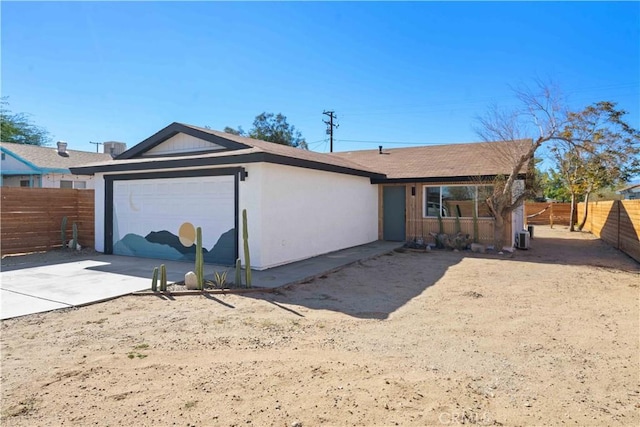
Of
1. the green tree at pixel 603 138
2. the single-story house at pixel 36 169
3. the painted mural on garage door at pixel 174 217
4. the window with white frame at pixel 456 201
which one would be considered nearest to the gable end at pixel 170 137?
the painted mural on garage door at pixel 174 217

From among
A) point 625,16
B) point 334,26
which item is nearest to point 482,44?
point 625,16

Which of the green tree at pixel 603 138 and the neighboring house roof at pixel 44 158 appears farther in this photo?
the neighboring house roof at pixel 44 158

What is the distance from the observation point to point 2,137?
3309cm

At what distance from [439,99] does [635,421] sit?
1061 inches

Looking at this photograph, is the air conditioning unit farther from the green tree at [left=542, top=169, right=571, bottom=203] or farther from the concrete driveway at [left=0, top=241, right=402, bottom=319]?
the green tree at [left=542, top=169, right=571, bottom=203]

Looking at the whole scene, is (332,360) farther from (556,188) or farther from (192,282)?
(556,188)

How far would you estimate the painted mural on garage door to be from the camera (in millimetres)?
9367

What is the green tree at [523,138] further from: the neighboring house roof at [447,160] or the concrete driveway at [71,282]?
the concrete driveway at [71,282]

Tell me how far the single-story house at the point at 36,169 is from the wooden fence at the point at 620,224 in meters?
23.9

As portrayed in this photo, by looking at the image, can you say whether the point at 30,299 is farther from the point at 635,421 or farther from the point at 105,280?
the point at 635,421

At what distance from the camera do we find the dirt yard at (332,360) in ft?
9.61

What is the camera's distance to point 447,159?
1562cm

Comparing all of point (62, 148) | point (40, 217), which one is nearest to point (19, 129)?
point (62, 148)

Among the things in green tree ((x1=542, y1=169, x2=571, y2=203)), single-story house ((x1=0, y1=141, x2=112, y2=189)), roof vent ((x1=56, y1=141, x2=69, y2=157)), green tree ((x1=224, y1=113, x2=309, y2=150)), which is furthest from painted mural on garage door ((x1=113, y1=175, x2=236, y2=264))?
green tree ((x1=542, y1=169, x2=571, y2=203))
